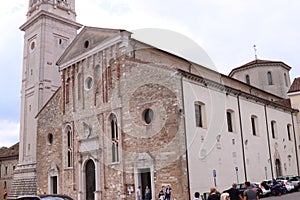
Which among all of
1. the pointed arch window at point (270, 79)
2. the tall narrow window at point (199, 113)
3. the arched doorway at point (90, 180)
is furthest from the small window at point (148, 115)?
the pointed arch window at point (270, 79)

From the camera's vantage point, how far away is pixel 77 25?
3966 centimetres

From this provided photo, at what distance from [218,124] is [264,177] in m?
7.32

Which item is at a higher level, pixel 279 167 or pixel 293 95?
pixel 293 95

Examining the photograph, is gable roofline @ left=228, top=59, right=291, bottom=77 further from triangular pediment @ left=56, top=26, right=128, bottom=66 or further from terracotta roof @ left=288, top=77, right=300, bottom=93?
triangular pediment @ left=56, top=26, right=128, bottom=66

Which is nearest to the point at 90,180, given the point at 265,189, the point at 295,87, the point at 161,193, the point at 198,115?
the point at 161,193

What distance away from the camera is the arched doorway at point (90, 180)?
26109mm

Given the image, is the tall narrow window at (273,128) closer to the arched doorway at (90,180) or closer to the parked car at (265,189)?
the parked car at (265,189)

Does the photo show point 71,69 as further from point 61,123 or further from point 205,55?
point 205,55

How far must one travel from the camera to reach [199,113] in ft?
76.6

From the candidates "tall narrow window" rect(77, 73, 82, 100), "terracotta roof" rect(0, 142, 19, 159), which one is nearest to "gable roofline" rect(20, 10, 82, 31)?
"tall narrow window" rect(77, 73, 82, 100)

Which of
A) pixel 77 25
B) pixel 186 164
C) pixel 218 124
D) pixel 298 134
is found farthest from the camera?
pixel 77 25

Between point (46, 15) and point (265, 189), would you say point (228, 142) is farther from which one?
point (46, 15)

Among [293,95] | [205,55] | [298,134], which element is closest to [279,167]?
[298,134]

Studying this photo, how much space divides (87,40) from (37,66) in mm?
10065
